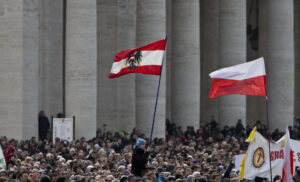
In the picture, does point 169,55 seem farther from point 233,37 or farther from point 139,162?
point 139,162

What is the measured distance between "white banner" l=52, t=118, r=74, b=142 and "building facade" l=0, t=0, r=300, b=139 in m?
3.79

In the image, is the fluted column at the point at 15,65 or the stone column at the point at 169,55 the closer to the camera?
the fluted column at the point at 15,65

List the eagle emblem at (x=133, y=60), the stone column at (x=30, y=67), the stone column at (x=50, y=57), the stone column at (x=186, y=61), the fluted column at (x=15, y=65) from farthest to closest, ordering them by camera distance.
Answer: the stone column at (x=186, y=61) → the stone column at (x=50, y=57) → the stone column at (x=30, y=67) → the fluted column at (x=15, y=65) → the eagle emblem at (x=133, y=60)

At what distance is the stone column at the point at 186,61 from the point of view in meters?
64.2

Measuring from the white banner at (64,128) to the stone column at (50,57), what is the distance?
10398 mm

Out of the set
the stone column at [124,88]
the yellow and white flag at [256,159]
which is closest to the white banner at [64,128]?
the stone column at [124,88]

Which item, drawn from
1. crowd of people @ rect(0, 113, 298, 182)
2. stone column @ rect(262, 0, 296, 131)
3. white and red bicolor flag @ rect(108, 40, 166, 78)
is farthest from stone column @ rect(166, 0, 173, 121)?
white and red bicolor flag @ rect(108, 40, 166, 78)

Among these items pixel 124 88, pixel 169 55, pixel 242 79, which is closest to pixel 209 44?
pixel 169 55

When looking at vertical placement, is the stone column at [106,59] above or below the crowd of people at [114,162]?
above

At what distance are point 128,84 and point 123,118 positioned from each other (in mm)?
2674

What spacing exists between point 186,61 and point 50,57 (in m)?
12.5

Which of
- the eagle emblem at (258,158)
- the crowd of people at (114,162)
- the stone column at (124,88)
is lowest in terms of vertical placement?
the crowd of people at (114,162)

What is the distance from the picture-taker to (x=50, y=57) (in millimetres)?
57312

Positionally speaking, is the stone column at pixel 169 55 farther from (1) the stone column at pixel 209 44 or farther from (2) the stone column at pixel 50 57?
(2) the stone column at pixel 50 57
